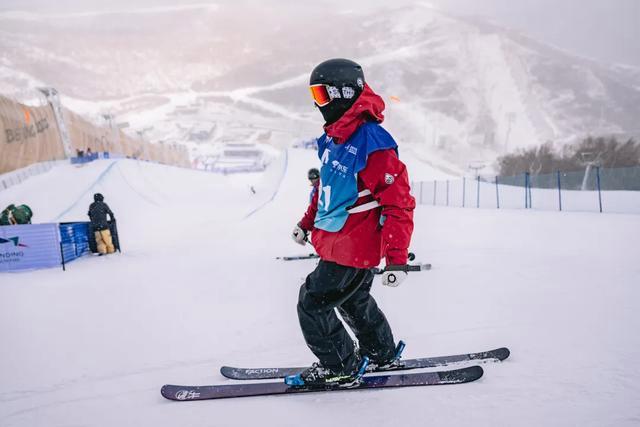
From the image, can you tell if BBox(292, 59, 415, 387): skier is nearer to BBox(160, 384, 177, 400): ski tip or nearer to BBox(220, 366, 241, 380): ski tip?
BBox(220, 366, 241, 380): ski tip

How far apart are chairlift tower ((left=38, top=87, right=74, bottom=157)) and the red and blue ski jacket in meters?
37.9

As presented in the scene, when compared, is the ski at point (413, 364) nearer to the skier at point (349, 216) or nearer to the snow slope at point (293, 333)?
the snow slope at point (293, 333)

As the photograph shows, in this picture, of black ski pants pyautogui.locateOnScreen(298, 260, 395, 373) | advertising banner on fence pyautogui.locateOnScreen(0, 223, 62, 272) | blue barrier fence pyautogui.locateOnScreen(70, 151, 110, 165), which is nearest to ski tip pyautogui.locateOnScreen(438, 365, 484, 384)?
black ski pants pyautogui.locateOnScreen(298, 260, 395, 373)

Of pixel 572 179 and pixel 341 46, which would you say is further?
pixel 341 46

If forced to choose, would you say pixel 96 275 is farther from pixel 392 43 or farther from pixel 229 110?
pixel 392 43

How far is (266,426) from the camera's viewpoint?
1.96m

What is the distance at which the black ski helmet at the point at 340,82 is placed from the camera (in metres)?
2.12

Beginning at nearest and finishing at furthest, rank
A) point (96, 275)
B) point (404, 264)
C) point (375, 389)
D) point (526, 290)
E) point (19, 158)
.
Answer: point (404, 264)
point (375, 389)
point (526, 290)
point (96, 275)
point (19, 158)

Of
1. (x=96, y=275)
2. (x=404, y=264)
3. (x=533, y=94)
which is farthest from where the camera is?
(x=533, y=94)

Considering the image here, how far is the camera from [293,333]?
11.4 ft

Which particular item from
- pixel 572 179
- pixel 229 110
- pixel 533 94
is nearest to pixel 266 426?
pixel 572 179

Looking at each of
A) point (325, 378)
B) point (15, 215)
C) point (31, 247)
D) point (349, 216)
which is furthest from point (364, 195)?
point (15, 215)

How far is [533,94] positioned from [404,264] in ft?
491

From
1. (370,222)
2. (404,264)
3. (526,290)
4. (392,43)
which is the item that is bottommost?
(526,290)
